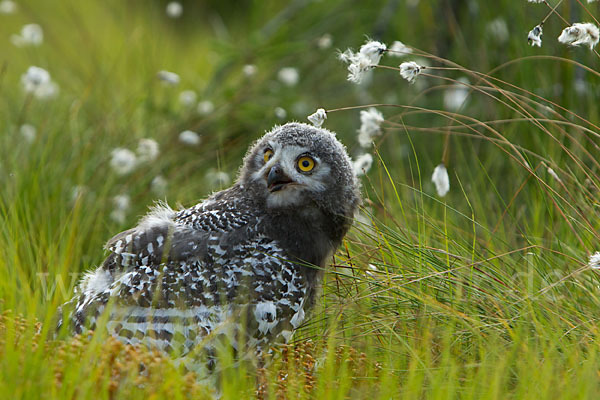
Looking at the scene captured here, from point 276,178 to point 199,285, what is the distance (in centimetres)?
64

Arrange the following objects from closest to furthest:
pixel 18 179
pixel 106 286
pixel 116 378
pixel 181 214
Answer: pixel 116 378
pixel 106 286
pixel 181 214
pixel 18 179

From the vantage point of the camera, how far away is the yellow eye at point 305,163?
3.62m

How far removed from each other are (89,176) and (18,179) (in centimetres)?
67

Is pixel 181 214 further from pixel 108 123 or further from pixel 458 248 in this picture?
pixel 108 123

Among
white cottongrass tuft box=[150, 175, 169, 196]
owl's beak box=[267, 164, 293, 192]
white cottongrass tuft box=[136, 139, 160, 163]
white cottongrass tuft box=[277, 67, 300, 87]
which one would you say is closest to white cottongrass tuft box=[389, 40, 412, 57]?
owl's beak box=[267, 164, 293, 192]

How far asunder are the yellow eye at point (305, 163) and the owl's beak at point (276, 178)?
0.33 feet

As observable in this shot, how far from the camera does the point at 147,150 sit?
209 inches

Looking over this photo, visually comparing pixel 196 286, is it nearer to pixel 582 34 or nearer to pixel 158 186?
pixel 582 34

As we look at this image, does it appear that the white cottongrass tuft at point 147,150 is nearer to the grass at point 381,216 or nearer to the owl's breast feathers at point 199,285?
the grass at point 381,216

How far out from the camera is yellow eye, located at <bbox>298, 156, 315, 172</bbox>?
362 cm

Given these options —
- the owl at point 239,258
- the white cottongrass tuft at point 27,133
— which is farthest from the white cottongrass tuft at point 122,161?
the owl at point 239,258

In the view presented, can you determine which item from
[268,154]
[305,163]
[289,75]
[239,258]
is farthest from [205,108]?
[239,258]

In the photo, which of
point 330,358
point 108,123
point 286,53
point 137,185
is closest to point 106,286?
point 330,358

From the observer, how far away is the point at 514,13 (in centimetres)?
563
